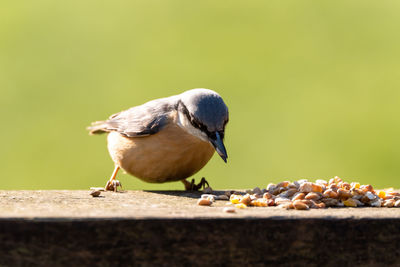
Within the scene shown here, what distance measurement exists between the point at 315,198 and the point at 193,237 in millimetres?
949

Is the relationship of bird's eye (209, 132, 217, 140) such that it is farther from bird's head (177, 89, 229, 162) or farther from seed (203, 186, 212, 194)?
seed (203, 186, 212, 194)

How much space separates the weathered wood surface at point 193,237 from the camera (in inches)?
92.2

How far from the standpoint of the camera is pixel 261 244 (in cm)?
246

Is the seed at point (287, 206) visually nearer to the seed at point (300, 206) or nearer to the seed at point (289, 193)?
the seed at point (300, 206)

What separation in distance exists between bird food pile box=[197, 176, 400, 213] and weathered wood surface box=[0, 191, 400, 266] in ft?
1.02

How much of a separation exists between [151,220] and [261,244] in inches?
18.6

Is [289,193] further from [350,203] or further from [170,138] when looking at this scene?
[170,138]

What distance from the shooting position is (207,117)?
3525 mm

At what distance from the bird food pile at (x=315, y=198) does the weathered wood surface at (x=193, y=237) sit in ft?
1.02

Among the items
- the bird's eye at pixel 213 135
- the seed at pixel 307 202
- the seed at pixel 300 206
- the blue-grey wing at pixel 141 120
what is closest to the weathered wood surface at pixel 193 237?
the seed at pixel 300 206

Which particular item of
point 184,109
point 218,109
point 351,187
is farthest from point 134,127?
point 351,187

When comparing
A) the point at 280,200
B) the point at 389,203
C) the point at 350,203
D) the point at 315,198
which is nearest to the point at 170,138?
the point at 280,200

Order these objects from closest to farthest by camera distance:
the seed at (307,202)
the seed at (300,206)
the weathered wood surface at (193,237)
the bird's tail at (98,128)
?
the weathered wood surface at (193,237) → the seed at (300,206) → the seed at (307,202) → the bird's tail at (98,128)

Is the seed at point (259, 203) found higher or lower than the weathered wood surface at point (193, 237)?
higher
